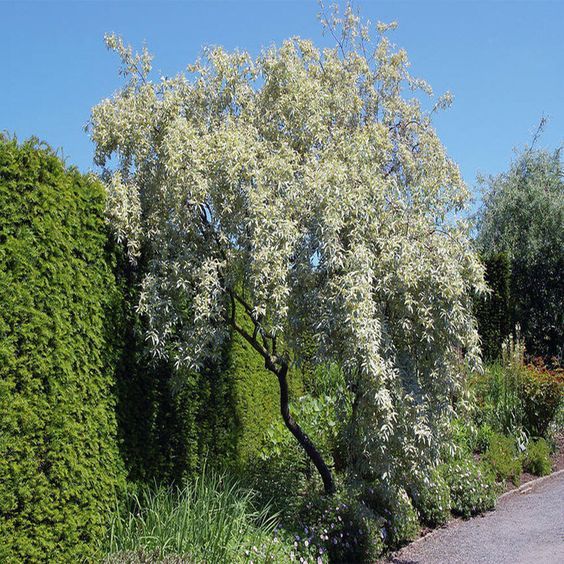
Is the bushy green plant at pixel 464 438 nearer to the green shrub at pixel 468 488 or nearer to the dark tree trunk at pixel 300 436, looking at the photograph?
the green shrub at pixel 468 488

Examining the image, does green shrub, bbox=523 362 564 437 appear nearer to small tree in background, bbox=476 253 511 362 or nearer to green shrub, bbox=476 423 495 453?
green shrub, bbox=476 423 495 453

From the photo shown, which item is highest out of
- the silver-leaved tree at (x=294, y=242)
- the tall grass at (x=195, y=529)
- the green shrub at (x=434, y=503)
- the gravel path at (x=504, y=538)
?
the silver-leaved tree at (x=294, y=242)

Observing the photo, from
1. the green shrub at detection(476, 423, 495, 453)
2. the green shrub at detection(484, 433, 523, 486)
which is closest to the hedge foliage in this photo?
the green shrub at detection(484, 433, 523, 486)

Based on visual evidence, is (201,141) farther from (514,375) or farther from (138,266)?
(514,375)

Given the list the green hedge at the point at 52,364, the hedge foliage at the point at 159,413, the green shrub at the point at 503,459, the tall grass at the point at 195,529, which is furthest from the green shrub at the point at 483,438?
the green hedge at the point at 52,364

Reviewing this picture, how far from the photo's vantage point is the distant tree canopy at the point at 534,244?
17859 mm

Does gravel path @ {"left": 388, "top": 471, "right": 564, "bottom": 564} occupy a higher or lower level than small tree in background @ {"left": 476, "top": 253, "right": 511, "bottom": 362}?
lower

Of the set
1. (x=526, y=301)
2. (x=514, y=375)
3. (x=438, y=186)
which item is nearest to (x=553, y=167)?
(x=526, y=301)

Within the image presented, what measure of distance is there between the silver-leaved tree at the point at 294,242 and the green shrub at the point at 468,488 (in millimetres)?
2138

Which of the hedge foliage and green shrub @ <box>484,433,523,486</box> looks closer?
the hedge foliage

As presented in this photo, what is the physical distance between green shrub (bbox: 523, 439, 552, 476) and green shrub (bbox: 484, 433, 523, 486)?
0.86 feet

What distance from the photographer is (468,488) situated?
9109mm

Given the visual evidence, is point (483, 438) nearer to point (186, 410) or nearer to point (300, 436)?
point (300, 436)

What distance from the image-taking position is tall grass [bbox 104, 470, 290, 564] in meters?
6.12
